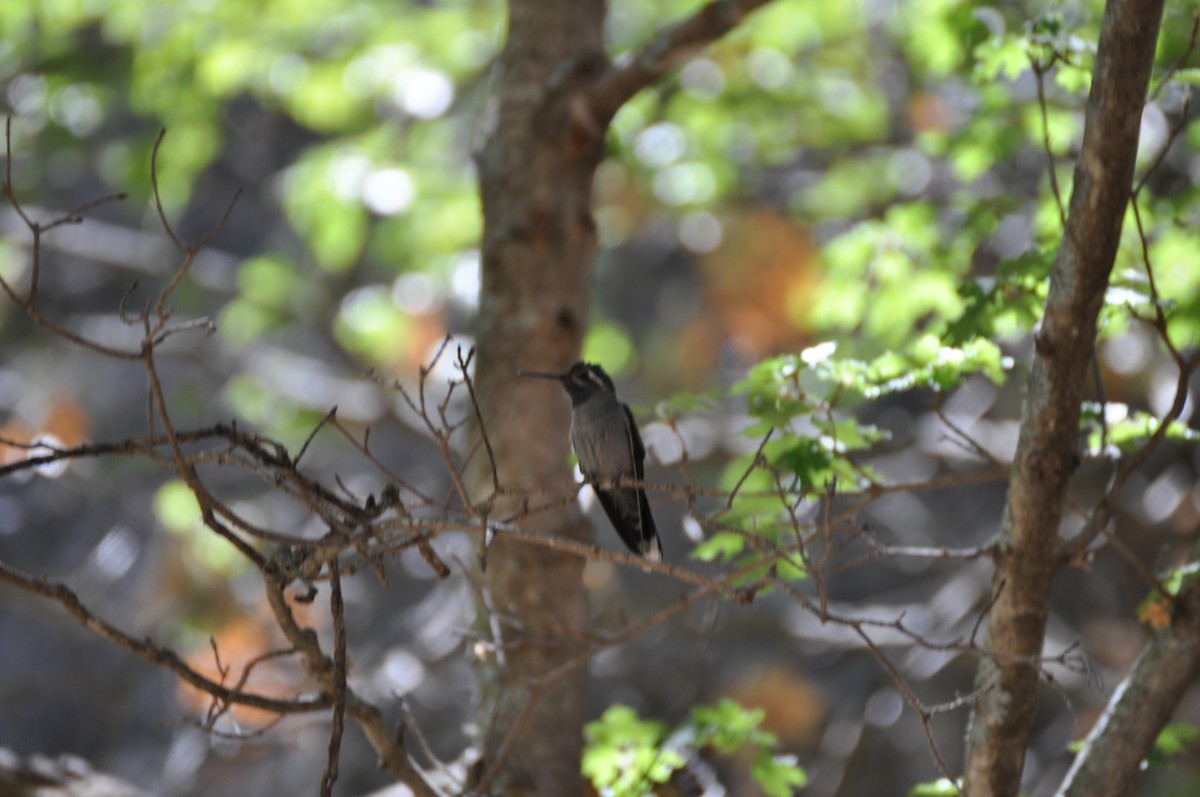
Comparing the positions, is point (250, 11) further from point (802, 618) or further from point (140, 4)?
point (802, 618)

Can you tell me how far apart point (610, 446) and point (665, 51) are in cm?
136

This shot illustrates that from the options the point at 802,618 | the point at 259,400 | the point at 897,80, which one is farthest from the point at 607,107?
the point at 897,80

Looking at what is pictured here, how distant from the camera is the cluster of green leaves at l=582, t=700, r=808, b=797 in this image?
10.7ft

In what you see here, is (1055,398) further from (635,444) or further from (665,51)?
(665,51)

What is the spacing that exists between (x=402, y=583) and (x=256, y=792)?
7.26 ft

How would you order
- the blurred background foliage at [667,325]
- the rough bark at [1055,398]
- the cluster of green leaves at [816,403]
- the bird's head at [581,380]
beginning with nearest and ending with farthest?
the rough bark at [1055,398], the cluster of green leaves at [816,403], the bird's head at [581,380], the blurred background foliage at [667,325]

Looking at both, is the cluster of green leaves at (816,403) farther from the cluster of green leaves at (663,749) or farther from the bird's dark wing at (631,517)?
the bird's dark wing at (631,517)

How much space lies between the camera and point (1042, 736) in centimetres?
800

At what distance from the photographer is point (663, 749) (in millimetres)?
3303

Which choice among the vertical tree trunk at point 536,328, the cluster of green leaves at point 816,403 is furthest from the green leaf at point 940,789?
the vertical tree trunk at point 536,328

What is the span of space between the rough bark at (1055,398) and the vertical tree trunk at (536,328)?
52.4 inches

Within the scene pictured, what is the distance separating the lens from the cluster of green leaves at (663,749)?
10.7 feet

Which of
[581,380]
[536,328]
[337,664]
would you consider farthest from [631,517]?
[337,664]

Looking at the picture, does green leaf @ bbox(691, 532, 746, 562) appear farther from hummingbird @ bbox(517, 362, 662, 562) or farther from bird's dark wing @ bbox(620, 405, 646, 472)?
bird's dark wing @ bbox(620, 405, 646, 472)
